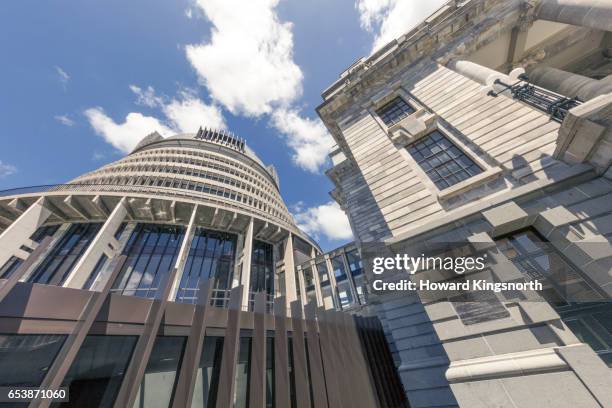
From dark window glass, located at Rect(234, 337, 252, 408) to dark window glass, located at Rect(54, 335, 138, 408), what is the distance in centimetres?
201

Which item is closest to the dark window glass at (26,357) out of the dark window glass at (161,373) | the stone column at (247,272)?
the dark window glass at (161,373)

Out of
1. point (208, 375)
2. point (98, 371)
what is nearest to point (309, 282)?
point (208, 375)

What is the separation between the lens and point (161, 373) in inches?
138

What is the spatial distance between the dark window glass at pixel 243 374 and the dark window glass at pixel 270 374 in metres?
0.67

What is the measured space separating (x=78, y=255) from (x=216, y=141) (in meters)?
29.1

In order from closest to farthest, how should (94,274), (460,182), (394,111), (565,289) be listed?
(565,289)
(460,182)
(394,111)
(94,274)

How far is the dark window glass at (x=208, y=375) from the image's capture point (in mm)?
3852

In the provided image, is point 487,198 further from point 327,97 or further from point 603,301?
point 327,97

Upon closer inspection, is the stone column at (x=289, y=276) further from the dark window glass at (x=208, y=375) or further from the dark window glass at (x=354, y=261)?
the dark window glass at (x=208, y=375)

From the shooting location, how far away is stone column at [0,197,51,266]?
53.3 feet

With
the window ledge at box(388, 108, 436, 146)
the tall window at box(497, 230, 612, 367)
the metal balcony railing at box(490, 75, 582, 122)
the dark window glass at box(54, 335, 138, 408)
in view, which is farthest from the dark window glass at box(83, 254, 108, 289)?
the metal balcony railing at box(490, 75, 582, 122)

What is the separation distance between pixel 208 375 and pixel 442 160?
9.30 metres

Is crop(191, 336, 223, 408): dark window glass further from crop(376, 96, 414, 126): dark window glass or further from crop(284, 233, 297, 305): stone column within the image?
crop(284, 233, 297, 305): stone column

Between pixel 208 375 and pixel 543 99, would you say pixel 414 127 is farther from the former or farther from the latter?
pixel 208 375
